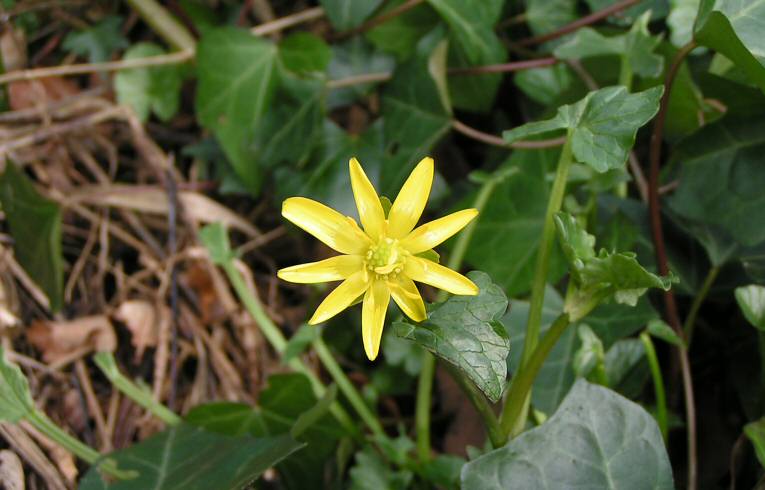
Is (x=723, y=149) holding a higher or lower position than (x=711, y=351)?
higher

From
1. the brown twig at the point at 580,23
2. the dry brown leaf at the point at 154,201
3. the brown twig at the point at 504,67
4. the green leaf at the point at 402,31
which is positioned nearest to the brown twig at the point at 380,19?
the green leaf at the point at 402,31

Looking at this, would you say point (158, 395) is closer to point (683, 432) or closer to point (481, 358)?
point (481, 358)

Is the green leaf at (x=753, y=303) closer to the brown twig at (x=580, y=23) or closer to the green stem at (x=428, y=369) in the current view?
the green stem at (x=428, y=369)

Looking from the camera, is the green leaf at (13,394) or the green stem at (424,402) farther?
the green stem at (424,402)

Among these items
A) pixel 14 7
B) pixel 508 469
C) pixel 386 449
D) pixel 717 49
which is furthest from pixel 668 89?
pixel 14 7

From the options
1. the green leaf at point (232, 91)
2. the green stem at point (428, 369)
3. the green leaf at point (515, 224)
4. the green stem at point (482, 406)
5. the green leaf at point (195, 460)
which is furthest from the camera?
the green leaf at point (232, 91)

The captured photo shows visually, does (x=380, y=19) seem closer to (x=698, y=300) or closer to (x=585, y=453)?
(x=698, y=300)
